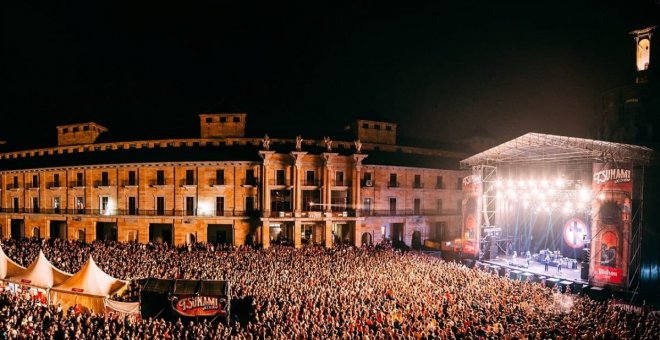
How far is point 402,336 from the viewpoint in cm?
1238

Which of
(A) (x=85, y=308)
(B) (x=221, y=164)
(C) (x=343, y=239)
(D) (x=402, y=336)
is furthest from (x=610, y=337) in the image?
(B) (x=221, y=164)

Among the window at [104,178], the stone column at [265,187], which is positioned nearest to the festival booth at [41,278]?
the stone column at [265,187]

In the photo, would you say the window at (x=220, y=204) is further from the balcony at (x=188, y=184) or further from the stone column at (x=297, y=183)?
the stone column at (x=297, y=183)

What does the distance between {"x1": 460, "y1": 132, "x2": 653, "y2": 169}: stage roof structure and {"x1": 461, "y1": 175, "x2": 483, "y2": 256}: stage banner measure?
5.67ft

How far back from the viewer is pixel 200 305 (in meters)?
15.8

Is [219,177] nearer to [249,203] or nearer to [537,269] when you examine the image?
[249,203]

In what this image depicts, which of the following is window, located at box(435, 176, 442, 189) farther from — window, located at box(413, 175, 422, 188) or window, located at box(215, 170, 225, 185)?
window, located at box(215, 170, 225, 185)

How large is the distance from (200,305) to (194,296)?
1.49 ft

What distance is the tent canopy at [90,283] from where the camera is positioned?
16.1 m

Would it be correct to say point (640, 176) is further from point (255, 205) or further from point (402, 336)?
point (255, 205)

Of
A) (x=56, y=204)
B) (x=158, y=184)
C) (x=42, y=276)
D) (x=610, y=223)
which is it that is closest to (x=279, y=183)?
(x=158, y=184)

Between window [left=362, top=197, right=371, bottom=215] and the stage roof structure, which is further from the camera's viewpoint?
window [left=362, top=197, right=371, bottom=215]

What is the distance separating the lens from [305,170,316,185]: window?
124 feet

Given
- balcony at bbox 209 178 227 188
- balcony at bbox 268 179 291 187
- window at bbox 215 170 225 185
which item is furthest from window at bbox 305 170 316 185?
window at bbox 215 170 225 185
